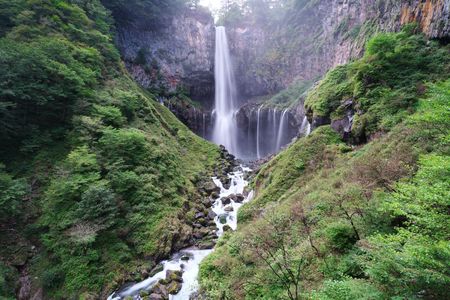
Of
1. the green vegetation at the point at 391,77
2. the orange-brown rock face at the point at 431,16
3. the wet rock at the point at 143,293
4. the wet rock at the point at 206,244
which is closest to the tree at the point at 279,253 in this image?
the wet rock at the point at 143,293

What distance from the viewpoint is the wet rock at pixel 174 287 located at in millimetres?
12008

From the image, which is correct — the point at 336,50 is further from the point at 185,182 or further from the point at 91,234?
the point at 91,234

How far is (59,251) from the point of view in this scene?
1284 cm

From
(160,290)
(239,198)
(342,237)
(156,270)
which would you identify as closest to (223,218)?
(239,198)

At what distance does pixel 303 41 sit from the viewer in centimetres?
4050

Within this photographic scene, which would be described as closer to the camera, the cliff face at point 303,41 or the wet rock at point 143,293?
the wet rock at point 143,293

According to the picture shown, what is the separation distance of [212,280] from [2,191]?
34.8ft

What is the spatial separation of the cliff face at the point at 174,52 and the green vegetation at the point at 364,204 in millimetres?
24332

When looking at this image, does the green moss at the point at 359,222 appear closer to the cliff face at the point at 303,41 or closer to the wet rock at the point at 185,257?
the wet rock at the point at 185,257

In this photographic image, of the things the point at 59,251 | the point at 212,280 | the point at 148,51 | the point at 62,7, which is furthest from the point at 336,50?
the point at 59,251

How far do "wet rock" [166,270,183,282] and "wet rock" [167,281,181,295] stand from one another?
0.20 m

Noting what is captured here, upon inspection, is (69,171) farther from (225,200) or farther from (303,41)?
(303,41)

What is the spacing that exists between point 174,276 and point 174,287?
0.62 meters

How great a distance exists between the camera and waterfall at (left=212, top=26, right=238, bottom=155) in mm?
39312
